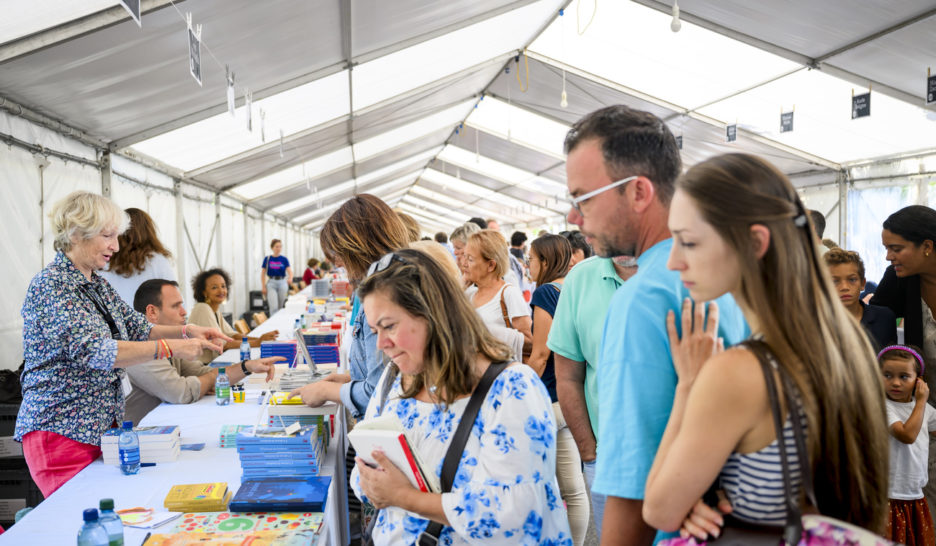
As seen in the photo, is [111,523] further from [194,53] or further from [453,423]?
[194,53]

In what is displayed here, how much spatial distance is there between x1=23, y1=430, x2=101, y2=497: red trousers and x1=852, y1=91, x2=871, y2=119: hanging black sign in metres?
6.74

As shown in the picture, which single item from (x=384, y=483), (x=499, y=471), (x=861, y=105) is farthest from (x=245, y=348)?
(x=861, y=105)

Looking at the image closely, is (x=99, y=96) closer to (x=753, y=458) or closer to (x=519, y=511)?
(x=519, y=511)

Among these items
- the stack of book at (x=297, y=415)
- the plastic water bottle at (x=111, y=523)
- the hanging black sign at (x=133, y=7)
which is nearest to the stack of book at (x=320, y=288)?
the stack of book at (x=297, y=415)

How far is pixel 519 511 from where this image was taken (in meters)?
1.35

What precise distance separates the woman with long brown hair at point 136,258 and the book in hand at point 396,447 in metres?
2.98

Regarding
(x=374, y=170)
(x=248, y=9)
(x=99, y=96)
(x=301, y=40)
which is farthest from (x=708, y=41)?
(x=374, y=170)

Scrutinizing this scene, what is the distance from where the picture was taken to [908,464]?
2416 millimetres

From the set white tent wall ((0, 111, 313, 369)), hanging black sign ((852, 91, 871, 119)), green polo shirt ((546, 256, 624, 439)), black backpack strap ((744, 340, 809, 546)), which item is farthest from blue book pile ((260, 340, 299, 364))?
hanging black sign ((852, 91, 871, 119))

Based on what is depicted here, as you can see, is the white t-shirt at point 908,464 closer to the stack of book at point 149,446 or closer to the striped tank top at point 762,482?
the striped tank top at point 762,482

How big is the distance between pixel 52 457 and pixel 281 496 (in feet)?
3.56

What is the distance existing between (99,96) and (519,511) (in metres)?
4.37

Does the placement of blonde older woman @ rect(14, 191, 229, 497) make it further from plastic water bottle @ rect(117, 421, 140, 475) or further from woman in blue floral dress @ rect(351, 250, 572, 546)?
woman in blue floral dress @ rect(351, 250, 572, 546)

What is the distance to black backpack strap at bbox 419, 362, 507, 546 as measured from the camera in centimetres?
142
